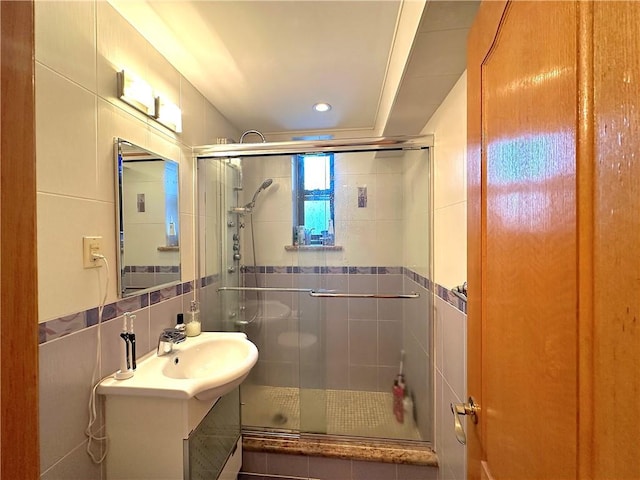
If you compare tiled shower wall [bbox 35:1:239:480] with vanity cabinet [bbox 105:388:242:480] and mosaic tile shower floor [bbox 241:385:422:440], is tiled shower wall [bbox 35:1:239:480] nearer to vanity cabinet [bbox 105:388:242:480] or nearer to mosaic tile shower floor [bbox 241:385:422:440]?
vanity cabinet [bbox 105:388:242:480]

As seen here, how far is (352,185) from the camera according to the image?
6.05 feet

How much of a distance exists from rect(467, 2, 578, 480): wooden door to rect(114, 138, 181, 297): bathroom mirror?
1.34 meters

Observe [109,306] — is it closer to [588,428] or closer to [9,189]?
[9,189]

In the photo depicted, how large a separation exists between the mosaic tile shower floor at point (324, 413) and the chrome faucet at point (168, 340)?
30.2 inches

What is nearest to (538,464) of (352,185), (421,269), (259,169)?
(421,269)

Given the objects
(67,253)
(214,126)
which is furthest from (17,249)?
(214,126)

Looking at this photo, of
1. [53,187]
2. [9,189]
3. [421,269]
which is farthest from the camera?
[421,269]

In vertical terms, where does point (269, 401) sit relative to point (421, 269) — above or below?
below

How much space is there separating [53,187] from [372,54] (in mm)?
1519

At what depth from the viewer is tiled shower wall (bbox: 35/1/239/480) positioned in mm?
821

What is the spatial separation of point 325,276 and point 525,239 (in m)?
1.47

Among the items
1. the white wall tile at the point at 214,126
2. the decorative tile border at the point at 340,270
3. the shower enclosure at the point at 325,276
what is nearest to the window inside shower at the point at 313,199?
the shower enclosure at the point at 325,276

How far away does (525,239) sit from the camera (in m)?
0.47

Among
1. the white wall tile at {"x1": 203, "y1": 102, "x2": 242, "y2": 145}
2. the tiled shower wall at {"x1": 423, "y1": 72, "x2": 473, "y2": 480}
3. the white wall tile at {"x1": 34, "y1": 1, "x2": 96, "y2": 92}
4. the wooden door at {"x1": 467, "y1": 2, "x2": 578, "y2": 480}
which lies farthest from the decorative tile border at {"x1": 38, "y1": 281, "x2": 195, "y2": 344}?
the tiled shower wall at {"x1": 423, "y1": 72, "x2": 473, "y2": 480}
